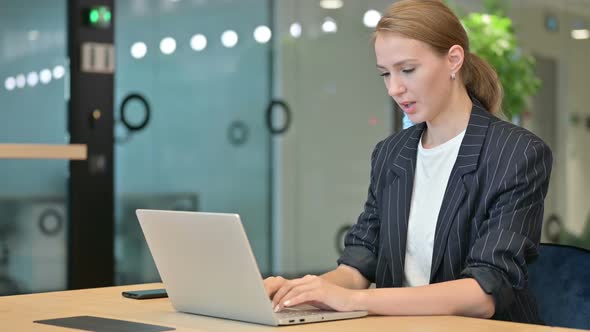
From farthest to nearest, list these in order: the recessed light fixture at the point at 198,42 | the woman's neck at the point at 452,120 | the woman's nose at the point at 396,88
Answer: the recessed light fixture at the point at 198,42, the woman's neck at the point at 452,120, the woman's nose at the point at 396,88

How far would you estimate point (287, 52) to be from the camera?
19.6ft

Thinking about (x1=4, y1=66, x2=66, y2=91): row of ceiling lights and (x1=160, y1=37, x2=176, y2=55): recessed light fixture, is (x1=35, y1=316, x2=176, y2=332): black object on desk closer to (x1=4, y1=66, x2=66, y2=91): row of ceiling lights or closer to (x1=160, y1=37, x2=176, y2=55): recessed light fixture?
(x1=4, y1=66, x2=66, y2=91): row of ceiling lights

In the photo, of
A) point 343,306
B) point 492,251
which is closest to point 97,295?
point 343,306

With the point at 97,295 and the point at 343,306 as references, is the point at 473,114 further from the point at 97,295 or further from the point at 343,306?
the point at 97,295

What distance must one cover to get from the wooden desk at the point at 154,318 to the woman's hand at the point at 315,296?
44 mm

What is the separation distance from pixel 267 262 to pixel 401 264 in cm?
381

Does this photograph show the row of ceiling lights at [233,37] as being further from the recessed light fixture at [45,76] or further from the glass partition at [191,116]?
the recessed light fixture at [45,76]

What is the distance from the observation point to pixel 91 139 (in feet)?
16.6

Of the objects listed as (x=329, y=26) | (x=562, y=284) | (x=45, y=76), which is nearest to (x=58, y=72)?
(x=45, y=76)

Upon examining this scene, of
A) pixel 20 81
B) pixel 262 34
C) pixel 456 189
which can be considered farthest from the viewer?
pixel 262 34

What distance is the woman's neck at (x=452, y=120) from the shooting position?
7.09 feet

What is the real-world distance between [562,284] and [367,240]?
0.42 m

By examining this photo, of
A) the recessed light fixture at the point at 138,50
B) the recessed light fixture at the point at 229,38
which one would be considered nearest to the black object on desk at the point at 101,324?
the recessed light fixture at the point at 138,50

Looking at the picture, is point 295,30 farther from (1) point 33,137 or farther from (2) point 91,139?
(1) point 33,137
